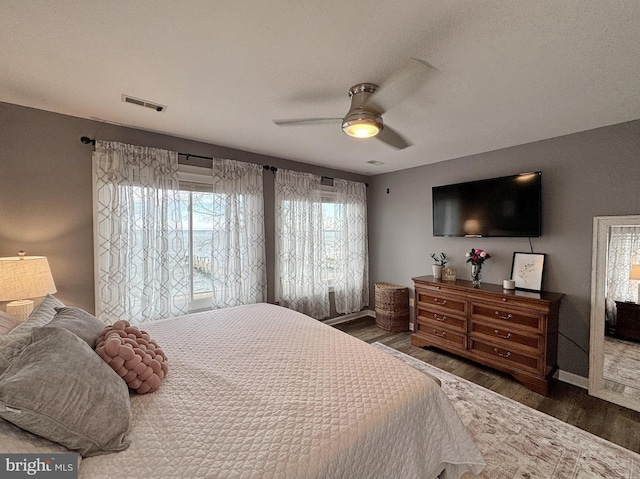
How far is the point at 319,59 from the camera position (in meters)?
1.58

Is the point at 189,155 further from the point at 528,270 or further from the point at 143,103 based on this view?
the point at 528,270

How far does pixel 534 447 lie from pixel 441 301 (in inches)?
63.4

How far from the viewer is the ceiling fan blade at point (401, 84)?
1.35 m

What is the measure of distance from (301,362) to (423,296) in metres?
2.47

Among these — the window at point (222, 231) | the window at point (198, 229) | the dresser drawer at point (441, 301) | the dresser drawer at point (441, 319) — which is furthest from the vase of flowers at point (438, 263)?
the window at point (198, 229)

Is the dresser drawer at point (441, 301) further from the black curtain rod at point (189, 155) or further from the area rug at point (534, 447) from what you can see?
the black curtain rod at point (189, 155)

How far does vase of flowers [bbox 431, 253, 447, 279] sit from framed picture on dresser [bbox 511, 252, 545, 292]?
81 cm

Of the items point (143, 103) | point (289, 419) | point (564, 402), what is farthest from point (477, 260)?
point (143, 103)

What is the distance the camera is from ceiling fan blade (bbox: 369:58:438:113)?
4.43 ft

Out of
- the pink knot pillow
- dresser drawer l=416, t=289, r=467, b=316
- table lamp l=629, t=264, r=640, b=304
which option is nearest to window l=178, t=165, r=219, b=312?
the pink knot pillow

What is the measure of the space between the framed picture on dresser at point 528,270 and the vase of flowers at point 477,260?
311 millimetres

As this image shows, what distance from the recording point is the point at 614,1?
117 cm

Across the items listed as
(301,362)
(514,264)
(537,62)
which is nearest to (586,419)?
Answer: (514,264)

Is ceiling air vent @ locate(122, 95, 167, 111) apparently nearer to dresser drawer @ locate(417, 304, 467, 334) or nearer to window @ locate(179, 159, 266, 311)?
window @ locate(179, 159, 266, 311)
